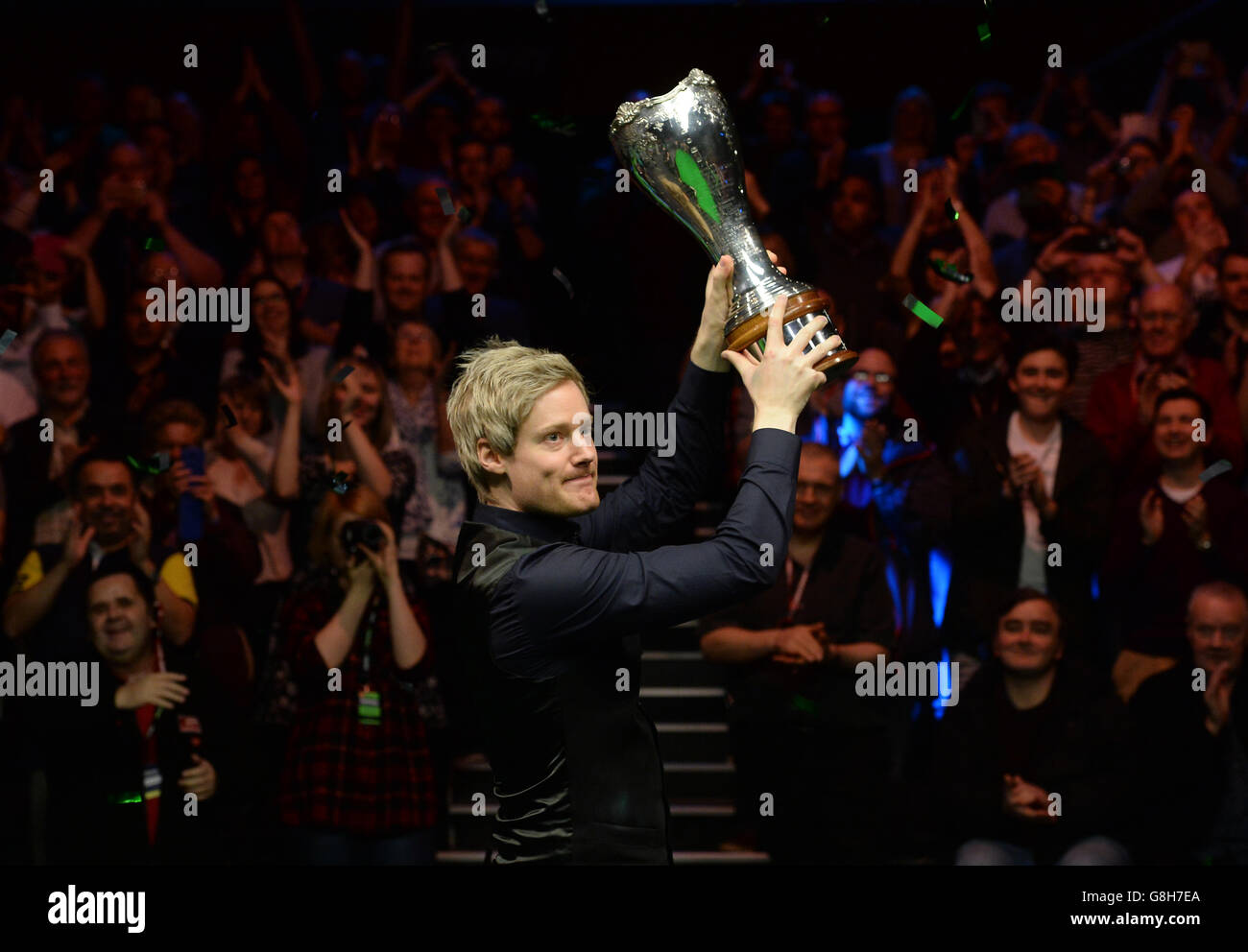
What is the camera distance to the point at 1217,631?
4262 mm

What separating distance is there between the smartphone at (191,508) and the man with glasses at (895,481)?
1.96 metres

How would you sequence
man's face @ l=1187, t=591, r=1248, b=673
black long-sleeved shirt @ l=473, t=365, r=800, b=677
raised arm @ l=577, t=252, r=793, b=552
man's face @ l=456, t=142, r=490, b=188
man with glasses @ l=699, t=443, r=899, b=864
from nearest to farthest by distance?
black long-sleeved shirt @ l=473, t=365, r=800, b=677 < raised arm @ l=577, t=252, r=793, b=552 < man with glasses @ l=699, t=443, r=899, b=864 < man's face @ l=1187, t=591, r=1248, b=673 < man's face @ l=456, t=142, r=490, b=188

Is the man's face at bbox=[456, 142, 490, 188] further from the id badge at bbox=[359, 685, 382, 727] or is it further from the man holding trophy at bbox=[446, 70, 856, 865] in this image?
the man holding trophy at bbox=[446, 70, 856, 865]

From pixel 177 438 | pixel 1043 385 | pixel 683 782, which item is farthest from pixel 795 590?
pixel 177 438

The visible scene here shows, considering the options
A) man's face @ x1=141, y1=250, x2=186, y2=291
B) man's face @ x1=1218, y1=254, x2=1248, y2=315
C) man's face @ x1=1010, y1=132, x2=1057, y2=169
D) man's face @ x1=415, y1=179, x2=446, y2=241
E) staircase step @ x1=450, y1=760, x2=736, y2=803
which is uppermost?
man's face @ x1=1010, y1=132, x2=1057, y2=169

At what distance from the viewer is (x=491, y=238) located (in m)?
4.71

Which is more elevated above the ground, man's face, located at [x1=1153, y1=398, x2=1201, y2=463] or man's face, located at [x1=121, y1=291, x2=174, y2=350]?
man's face, located at [x1=121, y1=291, x2=174, y2=350]

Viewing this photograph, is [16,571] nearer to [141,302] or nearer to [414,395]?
[141,302]

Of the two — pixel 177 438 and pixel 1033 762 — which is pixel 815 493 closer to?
pixel 1033 762

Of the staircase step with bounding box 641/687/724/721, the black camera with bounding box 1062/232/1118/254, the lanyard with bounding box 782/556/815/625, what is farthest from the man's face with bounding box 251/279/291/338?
the black camera with bounding box 1062/232/1118/254

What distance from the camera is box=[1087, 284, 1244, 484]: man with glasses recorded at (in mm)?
4438

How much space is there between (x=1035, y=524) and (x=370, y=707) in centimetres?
212

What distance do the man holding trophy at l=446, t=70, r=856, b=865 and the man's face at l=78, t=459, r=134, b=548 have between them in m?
2.56

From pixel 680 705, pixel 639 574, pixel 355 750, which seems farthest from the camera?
pixel 680 705
